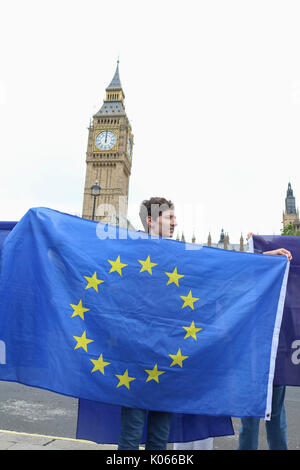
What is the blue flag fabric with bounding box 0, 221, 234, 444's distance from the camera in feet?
9.70

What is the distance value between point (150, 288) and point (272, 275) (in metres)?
1.03

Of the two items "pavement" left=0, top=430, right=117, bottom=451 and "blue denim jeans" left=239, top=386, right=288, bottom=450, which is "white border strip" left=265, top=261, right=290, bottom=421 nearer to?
"blue denim jeans" left=239, top=386, right=288, bottom=450

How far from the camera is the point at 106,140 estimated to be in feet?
265

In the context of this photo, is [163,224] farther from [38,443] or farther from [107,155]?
[107,155]

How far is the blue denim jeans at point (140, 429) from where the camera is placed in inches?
99.2

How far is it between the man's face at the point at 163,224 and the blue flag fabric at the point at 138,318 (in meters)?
0.14

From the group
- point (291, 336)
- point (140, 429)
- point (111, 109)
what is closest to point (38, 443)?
point (140, 429)

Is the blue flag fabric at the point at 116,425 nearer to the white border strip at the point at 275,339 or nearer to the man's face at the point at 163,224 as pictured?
the white border strip at the point at 275,339

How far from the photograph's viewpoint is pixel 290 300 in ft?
10.5

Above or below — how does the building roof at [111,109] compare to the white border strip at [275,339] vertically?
above

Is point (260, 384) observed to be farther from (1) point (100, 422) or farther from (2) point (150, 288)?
(1) point (100, 422)

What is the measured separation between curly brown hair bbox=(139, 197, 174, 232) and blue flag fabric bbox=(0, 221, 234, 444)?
5.18 ft

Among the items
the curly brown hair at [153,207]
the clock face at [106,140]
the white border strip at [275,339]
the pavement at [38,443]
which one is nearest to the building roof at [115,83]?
the clock face at [106,140]
